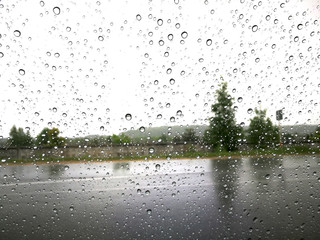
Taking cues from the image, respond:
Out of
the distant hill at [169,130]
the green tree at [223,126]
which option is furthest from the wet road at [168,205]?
the distant hill at [169,130]

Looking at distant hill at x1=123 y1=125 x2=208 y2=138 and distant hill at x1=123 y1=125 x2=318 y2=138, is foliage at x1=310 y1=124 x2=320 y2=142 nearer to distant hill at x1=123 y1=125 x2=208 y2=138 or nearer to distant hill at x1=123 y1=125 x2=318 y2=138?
distant hill at x1=123 y1=125 x2=318 y2=138

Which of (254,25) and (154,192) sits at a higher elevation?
(254,25)

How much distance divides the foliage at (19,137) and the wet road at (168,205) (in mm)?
312

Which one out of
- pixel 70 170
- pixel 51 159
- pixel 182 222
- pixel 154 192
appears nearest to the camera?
pixel 182 222

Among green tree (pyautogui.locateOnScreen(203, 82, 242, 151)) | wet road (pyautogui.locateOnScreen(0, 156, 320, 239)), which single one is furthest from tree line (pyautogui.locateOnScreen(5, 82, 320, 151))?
wet road (pyautogui.locateOnScreen(0, 156, 320, 239))

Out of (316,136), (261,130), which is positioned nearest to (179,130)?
(261,130)

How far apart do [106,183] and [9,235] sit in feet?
4.42

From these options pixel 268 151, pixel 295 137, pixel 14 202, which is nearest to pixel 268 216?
pixel 268 151

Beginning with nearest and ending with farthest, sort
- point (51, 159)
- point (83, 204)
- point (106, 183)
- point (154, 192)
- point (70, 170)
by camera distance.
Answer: point (51, 159), point (70, 170), point (83, 204), point (154, 192), point (106, 183)

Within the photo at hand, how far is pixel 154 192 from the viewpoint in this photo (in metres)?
2.24

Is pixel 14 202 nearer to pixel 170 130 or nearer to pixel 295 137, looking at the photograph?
pixel 170 130

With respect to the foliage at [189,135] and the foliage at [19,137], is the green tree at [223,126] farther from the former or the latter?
the foliage at [19,137]

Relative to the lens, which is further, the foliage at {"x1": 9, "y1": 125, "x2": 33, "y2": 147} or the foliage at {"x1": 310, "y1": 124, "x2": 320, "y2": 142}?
the foliage at {"x1": 310, "y1": 124, "x2": 320, "y2": 142}

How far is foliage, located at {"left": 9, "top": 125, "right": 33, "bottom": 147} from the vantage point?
145cm
